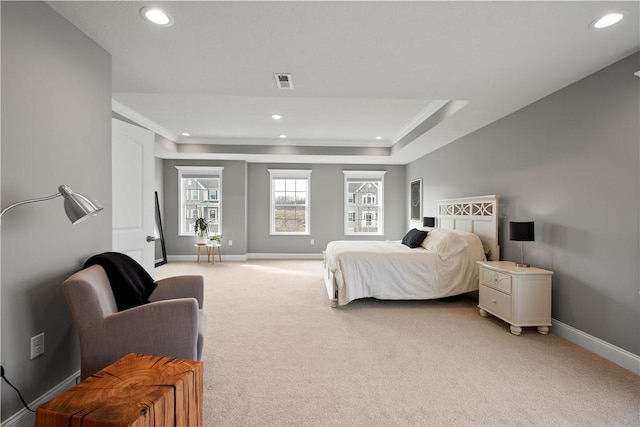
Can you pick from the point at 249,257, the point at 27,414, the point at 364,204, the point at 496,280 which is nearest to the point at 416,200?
the point at 364,204

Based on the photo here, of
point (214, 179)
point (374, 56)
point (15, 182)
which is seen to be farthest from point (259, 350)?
point (214, 179)

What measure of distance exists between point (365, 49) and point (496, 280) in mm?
2614

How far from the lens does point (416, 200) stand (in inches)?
259

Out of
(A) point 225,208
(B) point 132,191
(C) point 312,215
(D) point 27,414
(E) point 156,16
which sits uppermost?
(E) point 156,16

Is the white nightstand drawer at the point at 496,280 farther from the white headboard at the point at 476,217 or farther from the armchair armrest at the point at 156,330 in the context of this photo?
the armchair armrest at the point at 156,330

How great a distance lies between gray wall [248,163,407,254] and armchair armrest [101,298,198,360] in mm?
5470

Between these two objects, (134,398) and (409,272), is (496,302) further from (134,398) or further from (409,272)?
(134,398)

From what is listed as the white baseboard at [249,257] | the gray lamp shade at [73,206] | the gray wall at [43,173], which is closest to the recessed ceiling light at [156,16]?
the gray wall at [43,173]

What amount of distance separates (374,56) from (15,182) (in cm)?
238

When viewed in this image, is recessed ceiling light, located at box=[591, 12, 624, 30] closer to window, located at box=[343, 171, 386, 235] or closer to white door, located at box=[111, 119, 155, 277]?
white door, located at box=[111, 119, 155, 277]

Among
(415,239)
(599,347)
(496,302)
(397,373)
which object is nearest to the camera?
(397,373)

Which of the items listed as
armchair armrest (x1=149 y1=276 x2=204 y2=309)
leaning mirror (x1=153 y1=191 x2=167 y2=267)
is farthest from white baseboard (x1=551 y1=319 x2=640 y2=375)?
leaning mirror (x1=153 y1=191 x2=167 y2=267)

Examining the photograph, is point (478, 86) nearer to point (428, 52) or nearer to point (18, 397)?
point (428, 52)

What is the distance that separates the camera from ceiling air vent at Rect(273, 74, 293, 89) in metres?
2.64
